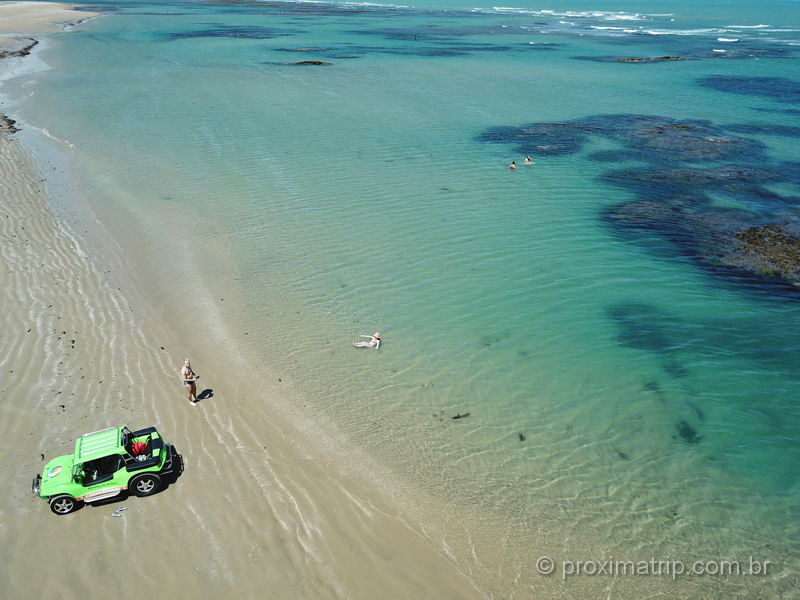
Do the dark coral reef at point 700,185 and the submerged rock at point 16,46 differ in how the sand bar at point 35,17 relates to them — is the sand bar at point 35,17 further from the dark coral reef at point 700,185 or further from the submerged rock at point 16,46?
the dark coral reef at point 700,185

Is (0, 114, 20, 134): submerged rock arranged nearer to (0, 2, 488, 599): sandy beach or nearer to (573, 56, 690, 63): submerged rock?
(0, 2, 488, 599): sandy beach

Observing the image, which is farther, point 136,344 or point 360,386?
point 136,344

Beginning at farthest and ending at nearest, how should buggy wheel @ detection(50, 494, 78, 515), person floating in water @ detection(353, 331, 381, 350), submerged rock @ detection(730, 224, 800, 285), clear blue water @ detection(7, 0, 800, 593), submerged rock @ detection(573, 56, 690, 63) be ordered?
submerged rock @ detection(573, 56, 690, 63) → submerged rock @ detection(730, 224, 800, 285) → person floating in water @ detection(353, 331, 381, 350) → clear blue water @ detection(7, 0, 800, 593) → buggy wheel @ detection(50, 494, 78, 515)

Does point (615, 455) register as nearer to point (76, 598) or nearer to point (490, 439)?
point (490, 439)

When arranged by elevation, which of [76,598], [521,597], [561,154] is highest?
[561,154]

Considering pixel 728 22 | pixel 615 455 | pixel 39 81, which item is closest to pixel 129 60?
pixel 39 81

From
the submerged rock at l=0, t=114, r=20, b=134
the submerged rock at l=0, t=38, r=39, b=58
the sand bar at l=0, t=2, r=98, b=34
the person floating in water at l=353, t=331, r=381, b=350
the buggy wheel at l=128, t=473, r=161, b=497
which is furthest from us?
the sand bar at l=0, t=2, r=98, b=34

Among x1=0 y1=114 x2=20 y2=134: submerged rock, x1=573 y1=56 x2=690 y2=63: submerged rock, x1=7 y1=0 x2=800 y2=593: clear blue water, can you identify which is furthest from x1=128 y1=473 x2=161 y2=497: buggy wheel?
x1=573 y1=56 x2=690 y2=63: submerged rock

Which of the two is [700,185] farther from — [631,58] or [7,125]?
[631,58]

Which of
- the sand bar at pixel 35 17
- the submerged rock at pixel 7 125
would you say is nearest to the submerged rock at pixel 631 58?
the submerged rock at pixel 7 125
